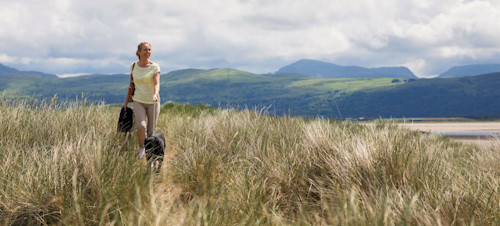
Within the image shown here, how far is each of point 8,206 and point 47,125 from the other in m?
3.38

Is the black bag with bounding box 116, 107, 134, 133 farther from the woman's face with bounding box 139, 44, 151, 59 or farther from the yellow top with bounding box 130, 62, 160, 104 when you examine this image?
the woman's face with bounding box 139, 44, 151, 59

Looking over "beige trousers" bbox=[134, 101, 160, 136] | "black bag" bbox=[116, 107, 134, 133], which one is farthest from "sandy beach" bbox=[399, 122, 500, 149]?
"black bag" bbox=[116, 107, 134, 133]

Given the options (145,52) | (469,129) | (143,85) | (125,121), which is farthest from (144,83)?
(469,129)

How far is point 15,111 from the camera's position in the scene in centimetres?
718

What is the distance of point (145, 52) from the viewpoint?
6293mm

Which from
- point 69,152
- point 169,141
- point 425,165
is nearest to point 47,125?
point 169,141

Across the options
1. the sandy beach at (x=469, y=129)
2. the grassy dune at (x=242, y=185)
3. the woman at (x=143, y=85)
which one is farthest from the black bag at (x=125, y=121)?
the sandy beach at (x=469, y=129)

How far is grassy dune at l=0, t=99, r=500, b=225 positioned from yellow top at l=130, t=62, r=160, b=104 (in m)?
0.88

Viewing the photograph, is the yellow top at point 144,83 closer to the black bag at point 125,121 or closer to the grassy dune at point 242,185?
the black bag at point 125,121

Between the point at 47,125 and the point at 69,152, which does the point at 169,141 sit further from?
the point at 69,152

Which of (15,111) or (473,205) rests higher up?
(15,111)

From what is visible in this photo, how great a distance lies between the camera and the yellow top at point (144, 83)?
20.5 ft

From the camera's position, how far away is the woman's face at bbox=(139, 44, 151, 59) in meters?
6.28

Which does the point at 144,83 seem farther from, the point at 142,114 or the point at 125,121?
the point at 125,121
